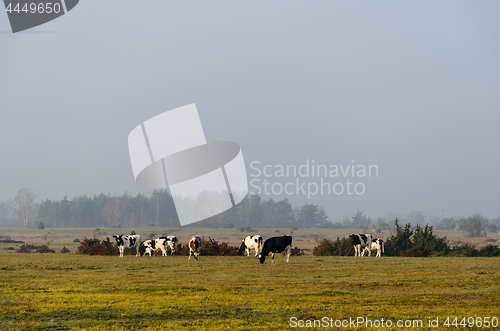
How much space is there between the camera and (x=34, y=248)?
190 feet

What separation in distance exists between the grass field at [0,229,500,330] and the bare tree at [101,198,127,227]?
157119mm

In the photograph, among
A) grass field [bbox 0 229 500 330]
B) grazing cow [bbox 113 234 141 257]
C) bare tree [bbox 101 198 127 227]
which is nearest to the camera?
grass field [bbox 0 229 500 330]

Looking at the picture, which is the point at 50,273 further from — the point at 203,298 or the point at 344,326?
the point at 344,326

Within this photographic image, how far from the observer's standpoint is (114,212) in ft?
592

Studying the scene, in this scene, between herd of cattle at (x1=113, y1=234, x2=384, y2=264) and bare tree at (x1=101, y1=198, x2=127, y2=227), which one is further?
bare tree at (x1=101, y1=198, x2=127, y2=227)

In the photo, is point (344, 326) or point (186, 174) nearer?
point (344, 326)

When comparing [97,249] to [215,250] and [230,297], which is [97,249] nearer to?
[215,250]

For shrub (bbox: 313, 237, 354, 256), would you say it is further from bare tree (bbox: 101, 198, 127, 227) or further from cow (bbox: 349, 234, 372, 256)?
bare tree (bbox: 101, 198, 127, 227)

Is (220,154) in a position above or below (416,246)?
above

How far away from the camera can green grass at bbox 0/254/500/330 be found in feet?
40.5

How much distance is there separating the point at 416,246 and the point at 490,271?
59.7 ft

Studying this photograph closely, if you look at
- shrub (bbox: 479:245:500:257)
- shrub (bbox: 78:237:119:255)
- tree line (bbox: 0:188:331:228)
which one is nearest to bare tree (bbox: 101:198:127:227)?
tree line (bbox: 0:188:331:228)

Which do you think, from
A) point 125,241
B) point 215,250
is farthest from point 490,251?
point 125,241

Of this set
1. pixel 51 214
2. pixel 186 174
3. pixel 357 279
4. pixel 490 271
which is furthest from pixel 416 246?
pixel 51 214
